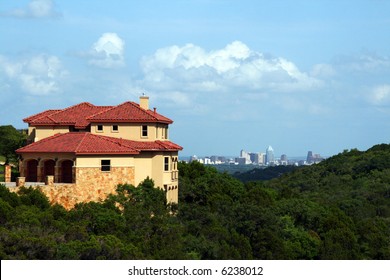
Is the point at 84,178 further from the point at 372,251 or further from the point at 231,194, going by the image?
the point at 372,251

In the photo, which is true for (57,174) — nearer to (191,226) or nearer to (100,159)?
(100,159)

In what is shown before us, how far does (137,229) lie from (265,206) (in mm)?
15837

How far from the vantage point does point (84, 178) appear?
151ft

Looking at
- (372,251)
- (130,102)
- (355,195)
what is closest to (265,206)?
(372,251)

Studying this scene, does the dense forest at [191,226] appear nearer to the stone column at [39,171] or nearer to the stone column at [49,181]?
the stone column at [49,181]

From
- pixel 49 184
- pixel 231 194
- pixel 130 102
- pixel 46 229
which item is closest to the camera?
pixel 46 229

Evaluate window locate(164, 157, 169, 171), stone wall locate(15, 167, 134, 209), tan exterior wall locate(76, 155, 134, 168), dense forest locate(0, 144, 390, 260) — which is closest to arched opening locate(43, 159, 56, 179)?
tan exterior wall locate(76, 155, 134, 168)

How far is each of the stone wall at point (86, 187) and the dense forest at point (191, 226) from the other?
50cm

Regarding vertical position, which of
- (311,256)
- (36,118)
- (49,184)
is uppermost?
(36,118)

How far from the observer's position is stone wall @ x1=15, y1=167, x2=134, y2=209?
149ft

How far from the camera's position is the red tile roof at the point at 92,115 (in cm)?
5081

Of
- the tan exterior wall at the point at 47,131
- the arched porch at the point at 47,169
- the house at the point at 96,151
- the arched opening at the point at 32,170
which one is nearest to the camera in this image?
the house at the point at 96,151

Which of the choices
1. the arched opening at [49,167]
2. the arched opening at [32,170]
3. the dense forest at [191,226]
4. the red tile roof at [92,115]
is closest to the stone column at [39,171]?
the arched opening at [49,167]

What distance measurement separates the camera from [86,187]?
151 ft
